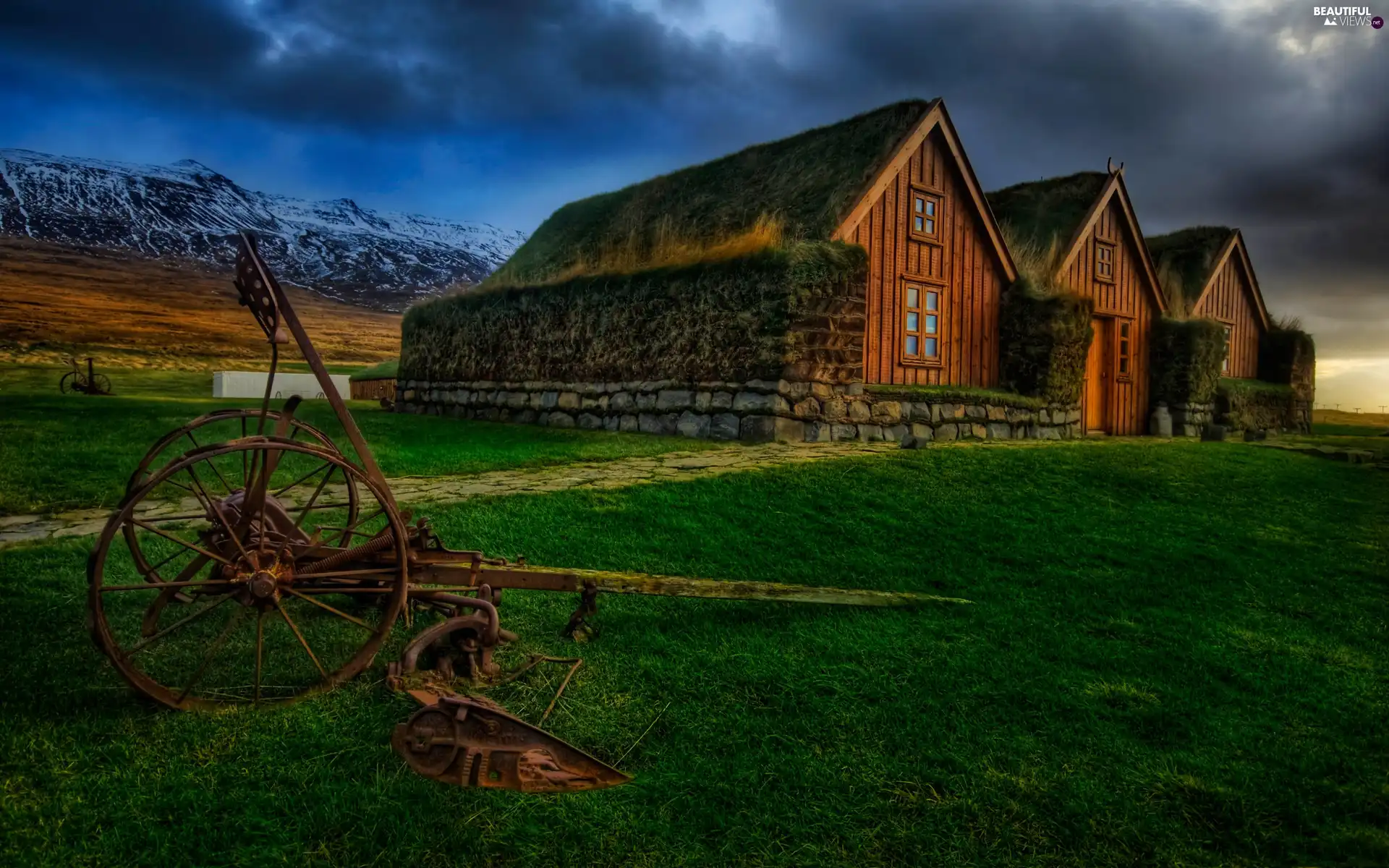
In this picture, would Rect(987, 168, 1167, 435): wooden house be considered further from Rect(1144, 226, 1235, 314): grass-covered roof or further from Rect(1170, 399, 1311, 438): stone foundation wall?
Rect(1144, 226, 1235, 314): grass-covered roof

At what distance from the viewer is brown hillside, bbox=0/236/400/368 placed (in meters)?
26.1

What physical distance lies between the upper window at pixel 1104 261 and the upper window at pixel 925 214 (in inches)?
269

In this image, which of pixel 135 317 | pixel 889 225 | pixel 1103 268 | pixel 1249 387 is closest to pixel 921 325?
pixel 889 225

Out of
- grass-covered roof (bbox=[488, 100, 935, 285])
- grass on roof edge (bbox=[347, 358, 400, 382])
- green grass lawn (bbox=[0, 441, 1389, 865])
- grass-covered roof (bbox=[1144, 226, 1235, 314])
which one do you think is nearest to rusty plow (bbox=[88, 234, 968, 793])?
green grass lawn (bbox=[0, 441, 1389, 865])

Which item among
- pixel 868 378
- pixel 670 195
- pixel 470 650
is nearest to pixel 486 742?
pixel 470 650

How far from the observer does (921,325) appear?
1619 centimetres

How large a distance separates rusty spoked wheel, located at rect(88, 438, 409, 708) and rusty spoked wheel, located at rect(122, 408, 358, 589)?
0.06 metres

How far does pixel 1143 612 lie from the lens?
5496mm

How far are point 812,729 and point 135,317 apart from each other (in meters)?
36.8

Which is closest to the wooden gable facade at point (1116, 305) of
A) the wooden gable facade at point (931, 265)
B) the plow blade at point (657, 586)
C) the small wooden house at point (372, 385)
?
the wooden gable facade at point (931, 265)

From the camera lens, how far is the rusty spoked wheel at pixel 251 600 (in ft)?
10.5

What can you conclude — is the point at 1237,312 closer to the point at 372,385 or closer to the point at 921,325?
the point at 921,325

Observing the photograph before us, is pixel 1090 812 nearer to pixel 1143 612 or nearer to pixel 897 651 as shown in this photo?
pixel 897 651

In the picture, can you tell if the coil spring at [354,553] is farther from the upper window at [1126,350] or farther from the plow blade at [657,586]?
the upper window at [1126,350]
